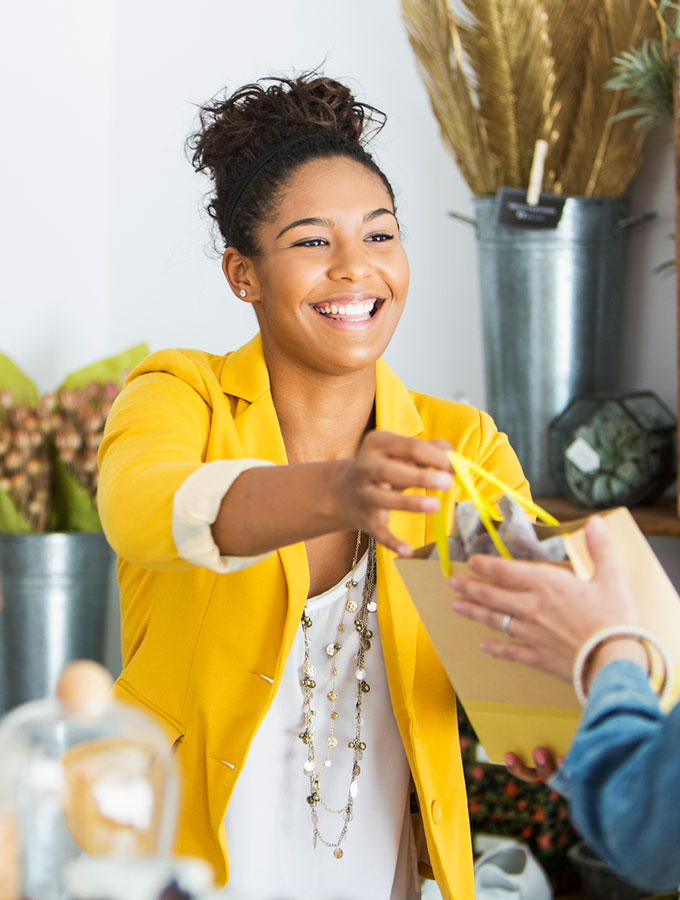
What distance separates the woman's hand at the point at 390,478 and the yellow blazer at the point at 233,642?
0.35 metres

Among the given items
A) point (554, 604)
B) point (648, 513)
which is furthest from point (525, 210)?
point (554, 604)

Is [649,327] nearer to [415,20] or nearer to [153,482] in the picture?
[415,20]

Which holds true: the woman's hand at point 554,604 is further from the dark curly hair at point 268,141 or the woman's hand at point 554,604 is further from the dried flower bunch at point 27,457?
the dried flower bunch at point 27,457

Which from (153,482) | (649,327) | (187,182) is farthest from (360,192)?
(187,182)

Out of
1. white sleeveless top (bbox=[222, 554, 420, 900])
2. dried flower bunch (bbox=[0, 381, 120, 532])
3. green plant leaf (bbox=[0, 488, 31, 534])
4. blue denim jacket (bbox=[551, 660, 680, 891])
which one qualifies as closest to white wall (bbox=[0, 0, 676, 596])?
dried flower bunch (bbox=[0, 381, 120, 532])

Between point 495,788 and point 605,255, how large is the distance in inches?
44.7

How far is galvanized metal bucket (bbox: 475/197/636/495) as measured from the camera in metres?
2.22

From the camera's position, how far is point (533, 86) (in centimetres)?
223

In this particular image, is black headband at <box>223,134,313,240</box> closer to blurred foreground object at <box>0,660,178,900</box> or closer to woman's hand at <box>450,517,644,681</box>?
woman's hand at <box>450,517,644,681</box>

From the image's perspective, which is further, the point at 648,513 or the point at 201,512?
the point at 648,513

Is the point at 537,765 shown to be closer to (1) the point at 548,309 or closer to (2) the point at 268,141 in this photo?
(2) the point at 268,141

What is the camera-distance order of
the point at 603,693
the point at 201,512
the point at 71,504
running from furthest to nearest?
the point at 71,504 < the point at 201,512 < the point at 603,693

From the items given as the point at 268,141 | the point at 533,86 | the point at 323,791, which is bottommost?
the point at 323,791

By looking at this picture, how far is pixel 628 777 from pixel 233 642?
0.68 metres
